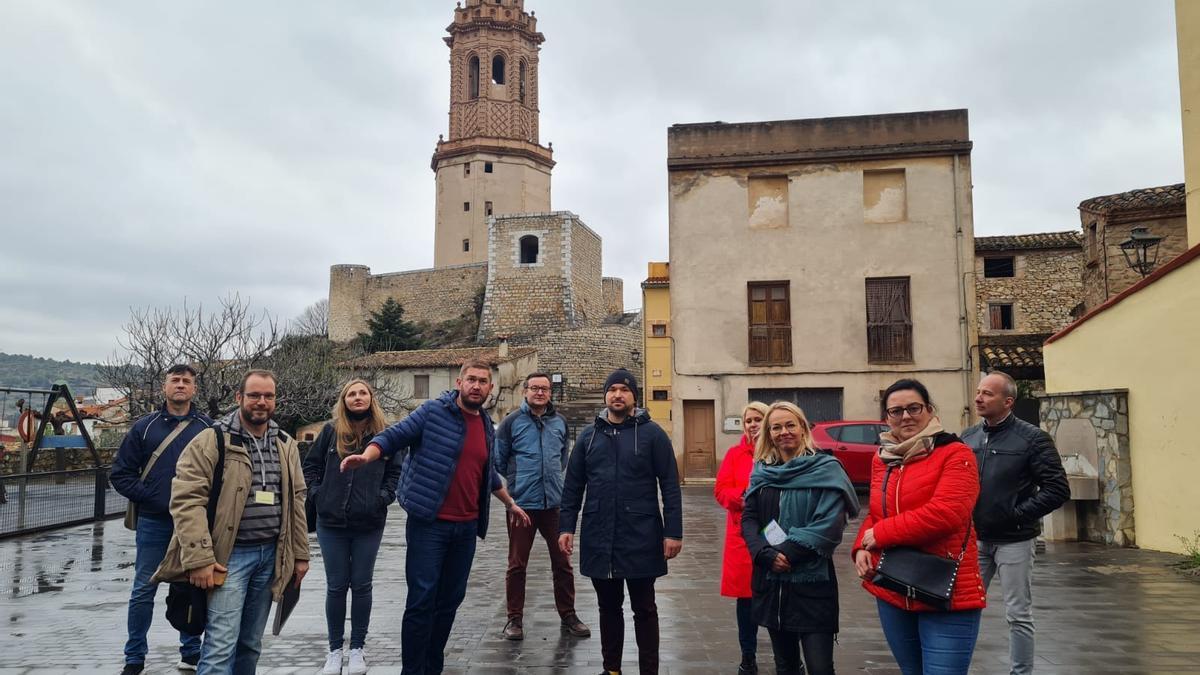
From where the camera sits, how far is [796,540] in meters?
3.65

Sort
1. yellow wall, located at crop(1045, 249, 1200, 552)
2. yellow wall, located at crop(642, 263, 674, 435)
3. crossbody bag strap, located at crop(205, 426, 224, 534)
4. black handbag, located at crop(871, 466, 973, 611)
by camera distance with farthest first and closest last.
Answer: yellow wall, located at crop(642, 263, 674, 435), yellow wall, located at crop(1045, 249, 1200, 552), crossbody bag strap, located at crop(205, 426, 224, 534), black handbag, located at crop(871, 466, 973, 611)

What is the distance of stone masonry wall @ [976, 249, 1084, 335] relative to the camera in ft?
95.0

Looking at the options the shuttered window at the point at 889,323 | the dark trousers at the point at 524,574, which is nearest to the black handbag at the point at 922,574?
the dark trousers at the point at 524,574

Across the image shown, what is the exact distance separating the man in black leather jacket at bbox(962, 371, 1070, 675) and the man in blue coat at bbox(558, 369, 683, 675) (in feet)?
5.33

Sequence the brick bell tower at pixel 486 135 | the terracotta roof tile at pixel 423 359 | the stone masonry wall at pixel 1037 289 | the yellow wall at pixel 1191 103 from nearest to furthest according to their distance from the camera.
A: 1. the yellow wall at pixel 1191 103
2. the stone masonry wall at pixel 1037 289
3. the terracotta roof tile at pixel 423 359
4. the brick bell tower at pixel 486 135

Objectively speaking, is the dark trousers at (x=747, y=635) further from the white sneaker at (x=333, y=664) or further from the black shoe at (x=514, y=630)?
the white sneaker at (x=333, y=664)

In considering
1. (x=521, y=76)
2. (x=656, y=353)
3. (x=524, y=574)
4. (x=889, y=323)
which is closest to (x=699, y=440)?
(x=889, y=323)

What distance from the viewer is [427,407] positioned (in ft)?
15.4

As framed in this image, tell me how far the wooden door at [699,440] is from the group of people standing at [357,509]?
1334 centimetres

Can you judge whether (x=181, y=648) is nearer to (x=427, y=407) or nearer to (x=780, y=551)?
(x=427, y=407)

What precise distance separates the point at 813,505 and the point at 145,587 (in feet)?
12.4

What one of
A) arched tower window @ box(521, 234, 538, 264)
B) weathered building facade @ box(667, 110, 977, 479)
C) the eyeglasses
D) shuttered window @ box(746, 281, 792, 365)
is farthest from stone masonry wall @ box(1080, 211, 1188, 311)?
arched tower window @ box(521, 234, 538, 264)

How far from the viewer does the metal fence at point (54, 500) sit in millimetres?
10773

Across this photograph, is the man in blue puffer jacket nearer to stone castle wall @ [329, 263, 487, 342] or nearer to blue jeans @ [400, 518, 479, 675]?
blue jeans @ [400, 518, 479, 675]
